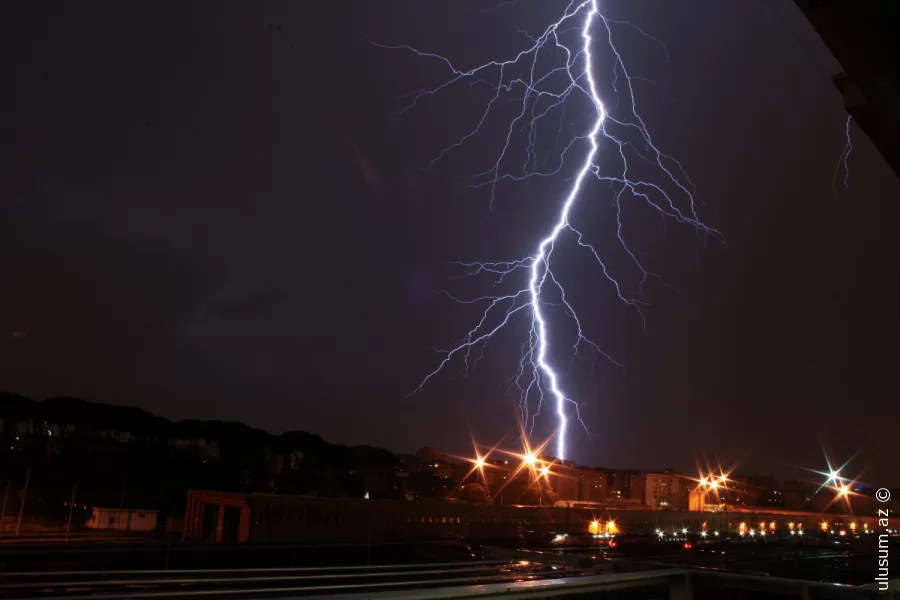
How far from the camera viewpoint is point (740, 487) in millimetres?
109000

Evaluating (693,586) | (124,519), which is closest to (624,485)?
(124,519)

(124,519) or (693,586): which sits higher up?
(693,586)

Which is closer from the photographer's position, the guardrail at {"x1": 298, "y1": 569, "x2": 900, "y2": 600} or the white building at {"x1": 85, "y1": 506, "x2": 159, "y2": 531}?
the guardrail at {"x1": 298, "y1": 569, "x2": 900, "y2": 600}

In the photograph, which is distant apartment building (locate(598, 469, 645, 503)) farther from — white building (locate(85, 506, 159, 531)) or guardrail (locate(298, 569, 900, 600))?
guardrail (locate(298, 569, 900, 600))

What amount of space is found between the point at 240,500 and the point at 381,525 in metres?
7.00

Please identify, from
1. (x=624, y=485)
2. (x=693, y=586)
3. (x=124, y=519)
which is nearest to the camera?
(x=693, y=586)

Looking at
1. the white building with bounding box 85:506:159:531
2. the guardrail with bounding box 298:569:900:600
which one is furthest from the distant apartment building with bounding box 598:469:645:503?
the guardrail with bounding box 298:569:900:600

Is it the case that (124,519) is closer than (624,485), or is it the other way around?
(124,519)

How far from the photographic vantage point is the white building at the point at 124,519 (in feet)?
102

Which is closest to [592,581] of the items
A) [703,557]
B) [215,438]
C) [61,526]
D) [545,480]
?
[703,557]

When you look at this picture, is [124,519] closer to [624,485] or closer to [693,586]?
[693,586]

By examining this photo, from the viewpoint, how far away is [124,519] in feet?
103

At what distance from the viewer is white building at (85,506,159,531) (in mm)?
31203

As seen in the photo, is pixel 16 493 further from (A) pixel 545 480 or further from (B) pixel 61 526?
(A) pixel 545 480
